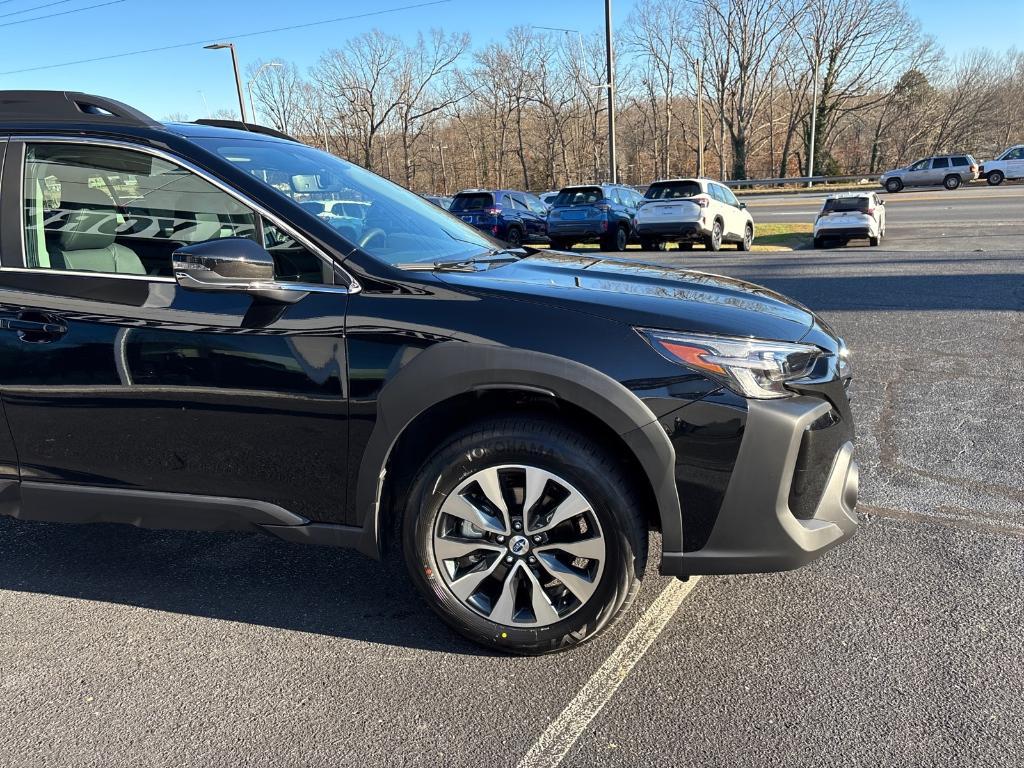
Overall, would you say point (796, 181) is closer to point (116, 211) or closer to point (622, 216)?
point (622, 216)

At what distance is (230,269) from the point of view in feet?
8.20

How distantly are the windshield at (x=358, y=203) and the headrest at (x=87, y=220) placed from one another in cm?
49

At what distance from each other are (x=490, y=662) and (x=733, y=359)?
135cm

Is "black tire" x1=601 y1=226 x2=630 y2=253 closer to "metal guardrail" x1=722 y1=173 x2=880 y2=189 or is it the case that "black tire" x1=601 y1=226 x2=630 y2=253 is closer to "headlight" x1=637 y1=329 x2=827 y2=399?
"headlight" x1=637 y1=329 x2=827 y2=399

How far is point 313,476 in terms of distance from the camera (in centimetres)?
268

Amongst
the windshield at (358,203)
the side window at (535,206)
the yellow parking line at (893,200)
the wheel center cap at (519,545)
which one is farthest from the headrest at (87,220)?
the yellow parking line at (893,200)

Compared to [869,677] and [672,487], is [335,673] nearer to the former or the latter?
[672,487]

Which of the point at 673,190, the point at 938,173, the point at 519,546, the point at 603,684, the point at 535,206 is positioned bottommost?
the point at 603,684

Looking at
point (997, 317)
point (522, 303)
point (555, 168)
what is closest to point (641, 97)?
point (555, 168)

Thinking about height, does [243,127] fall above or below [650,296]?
above

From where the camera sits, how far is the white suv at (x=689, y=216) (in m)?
16.9

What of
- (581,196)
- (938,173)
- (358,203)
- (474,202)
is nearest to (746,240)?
(581,196)

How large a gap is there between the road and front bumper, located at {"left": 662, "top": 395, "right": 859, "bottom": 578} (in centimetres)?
1358

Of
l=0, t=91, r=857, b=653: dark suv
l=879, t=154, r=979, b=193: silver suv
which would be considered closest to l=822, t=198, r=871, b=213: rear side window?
l=0, t=91, r=857, b=653: dark suv
